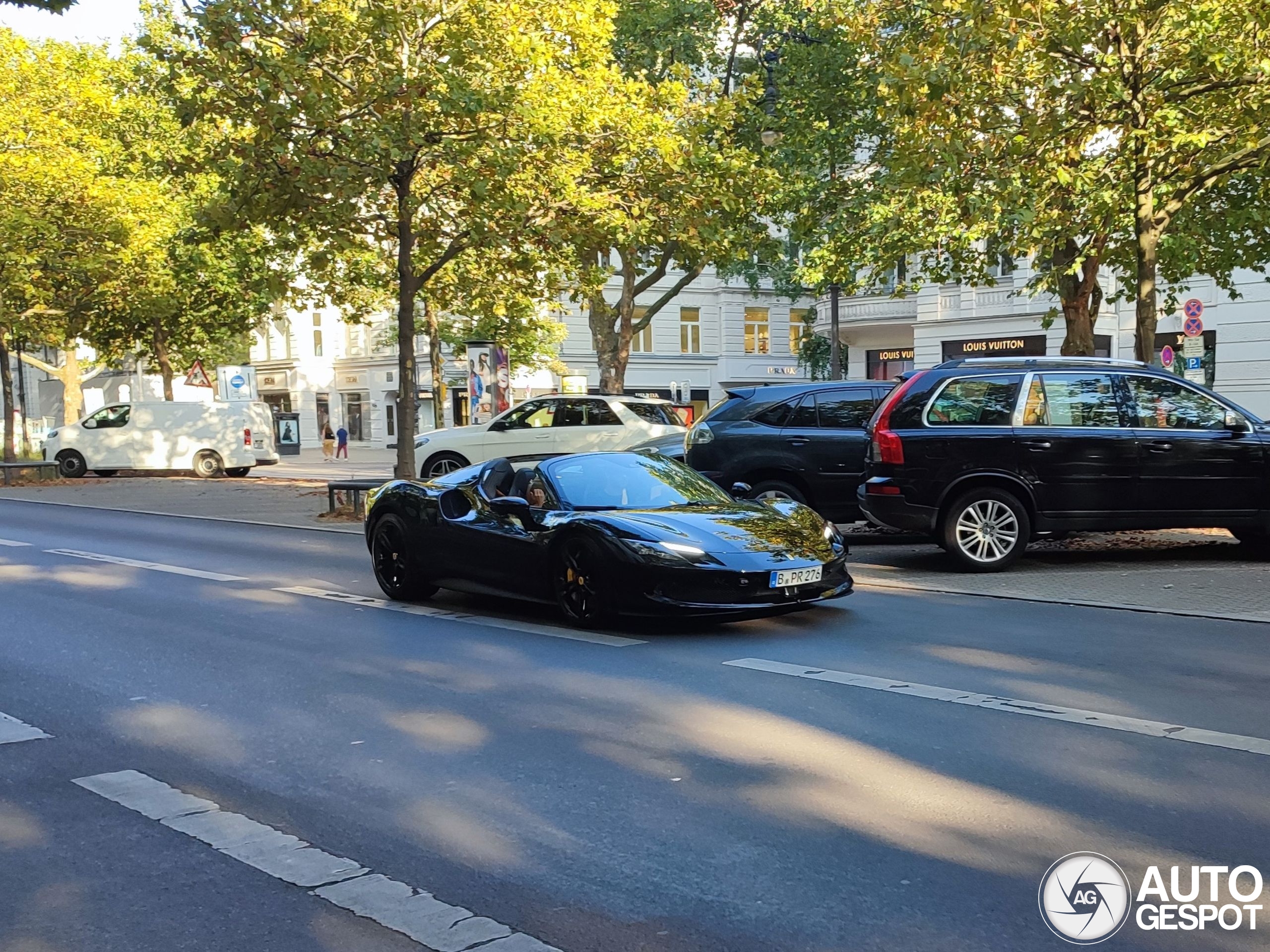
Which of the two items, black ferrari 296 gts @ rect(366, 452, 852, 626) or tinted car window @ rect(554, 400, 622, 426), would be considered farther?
tinted car window @ rect(554, 400, 622, 426)

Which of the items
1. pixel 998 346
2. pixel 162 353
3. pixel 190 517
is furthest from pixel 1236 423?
pixel 162 353

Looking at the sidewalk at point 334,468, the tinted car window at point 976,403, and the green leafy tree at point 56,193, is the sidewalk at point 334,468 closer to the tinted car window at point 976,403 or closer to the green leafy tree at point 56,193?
the green leafy tree at point 56,193

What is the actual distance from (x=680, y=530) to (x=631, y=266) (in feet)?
64.7

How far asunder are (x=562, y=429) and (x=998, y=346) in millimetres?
18034

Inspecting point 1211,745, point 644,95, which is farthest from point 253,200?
point 1211,745

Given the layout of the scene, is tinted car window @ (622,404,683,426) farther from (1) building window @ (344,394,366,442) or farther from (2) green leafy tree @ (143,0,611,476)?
(1) building window @ (344,394,366,442)

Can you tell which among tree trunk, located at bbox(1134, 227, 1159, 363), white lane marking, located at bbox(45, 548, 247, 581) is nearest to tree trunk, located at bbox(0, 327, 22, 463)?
white lane marking, located at bbox(45, 548, 247, 581)

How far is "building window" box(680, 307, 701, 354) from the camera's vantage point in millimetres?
57938

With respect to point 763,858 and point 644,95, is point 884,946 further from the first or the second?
point 644,95

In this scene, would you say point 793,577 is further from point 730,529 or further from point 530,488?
point 530,488

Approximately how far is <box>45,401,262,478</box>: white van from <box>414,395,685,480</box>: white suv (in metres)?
13.1

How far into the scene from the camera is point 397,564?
10.7 metres

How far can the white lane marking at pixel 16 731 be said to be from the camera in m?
6.32

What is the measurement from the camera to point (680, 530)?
8.73 m
